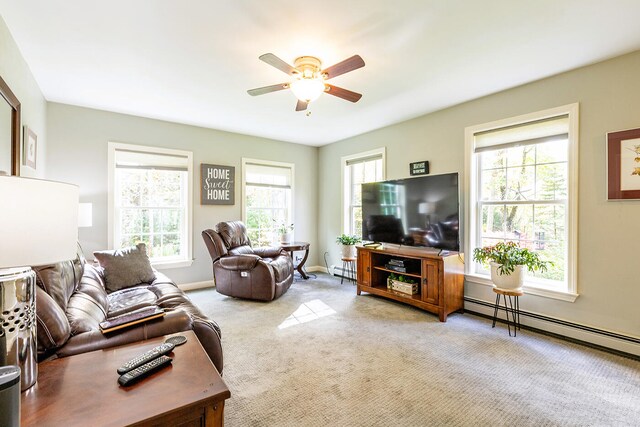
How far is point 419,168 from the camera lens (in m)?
4.13

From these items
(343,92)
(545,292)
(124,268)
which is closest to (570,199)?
(545,292)

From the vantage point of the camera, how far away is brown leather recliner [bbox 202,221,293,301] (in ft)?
12.9

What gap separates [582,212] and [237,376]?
3331 mm

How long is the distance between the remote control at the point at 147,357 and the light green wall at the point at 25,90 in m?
2.14

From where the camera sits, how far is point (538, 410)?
1.86m

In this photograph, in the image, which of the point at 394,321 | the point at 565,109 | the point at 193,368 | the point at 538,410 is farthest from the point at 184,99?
the point at 538,410

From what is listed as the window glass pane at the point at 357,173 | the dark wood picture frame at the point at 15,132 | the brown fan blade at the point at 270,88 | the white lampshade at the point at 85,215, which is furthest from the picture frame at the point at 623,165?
the white lampshade at the point at 85,215

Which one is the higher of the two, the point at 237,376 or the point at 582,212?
the point at 582,212

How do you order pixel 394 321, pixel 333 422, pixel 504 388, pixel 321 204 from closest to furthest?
1. pixel 333 422
2. pixel 504 388
3. pixel 394 321
4. pixel 321 204

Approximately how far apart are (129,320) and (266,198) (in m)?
4.08

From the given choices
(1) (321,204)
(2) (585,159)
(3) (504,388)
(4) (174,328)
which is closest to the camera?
(4) (174,328)

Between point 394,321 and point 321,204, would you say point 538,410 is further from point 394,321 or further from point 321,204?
point 321,204

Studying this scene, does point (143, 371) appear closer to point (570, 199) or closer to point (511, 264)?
point (511, 264)

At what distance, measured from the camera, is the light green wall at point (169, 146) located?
376cm
